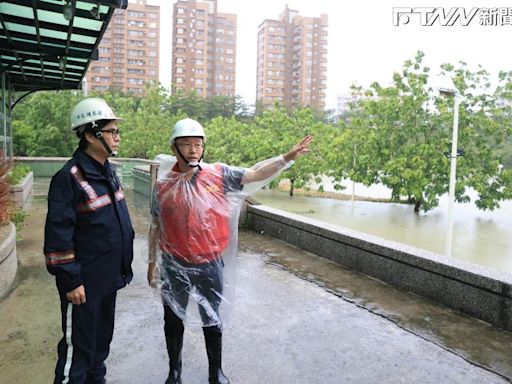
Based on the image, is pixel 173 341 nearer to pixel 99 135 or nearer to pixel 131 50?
pixel 99 135

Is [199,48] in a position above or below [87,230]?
above

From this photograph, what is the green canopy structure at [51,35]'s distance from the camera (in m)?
5.70

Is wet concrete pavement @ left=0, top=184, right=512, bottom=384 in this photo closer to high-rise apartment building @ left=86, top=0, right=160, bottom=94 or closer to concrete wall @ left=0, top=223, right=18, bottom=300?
concrete wall @ left=0, top=223, right=18, bottom=300

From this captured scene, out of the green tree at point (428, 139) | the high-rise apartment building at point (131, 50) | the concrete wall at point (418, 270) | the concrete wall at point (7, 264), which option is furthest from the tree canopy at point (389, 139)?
the high-rise apartment building at point (131, 50)

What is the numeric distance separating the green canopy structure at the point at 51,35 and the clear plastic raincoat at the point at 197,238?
3.26m

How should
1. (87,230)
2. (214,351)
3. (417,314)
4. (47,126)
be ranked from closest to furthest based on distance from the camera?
(87,230) < (214,351) < (417,314) < (47,126)

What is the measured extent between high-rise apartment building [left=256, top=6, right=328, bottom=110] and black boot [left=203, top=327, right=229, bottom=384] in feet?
306

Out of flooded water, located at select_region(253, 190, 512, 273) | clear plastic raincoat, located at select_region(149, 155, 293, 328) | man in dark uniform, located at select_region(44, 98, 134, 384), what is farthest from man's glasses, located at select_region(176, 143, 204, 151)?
flooded water, located at select_region(253, 190, 512, 273)

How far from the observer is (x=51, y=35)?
24.1 ft

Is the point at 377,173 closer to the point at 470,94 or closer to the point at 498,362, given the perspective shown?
the point at 470,94

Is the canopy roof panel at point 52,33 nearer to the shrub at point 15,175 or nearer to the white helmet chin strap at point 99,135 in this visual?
the shrub at point 15,175

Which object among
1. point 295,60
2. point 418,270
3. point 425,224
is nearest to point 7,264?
point 418,270

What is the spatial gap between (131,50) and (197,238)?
287 feet

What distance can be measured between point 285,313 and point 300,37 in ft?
323
